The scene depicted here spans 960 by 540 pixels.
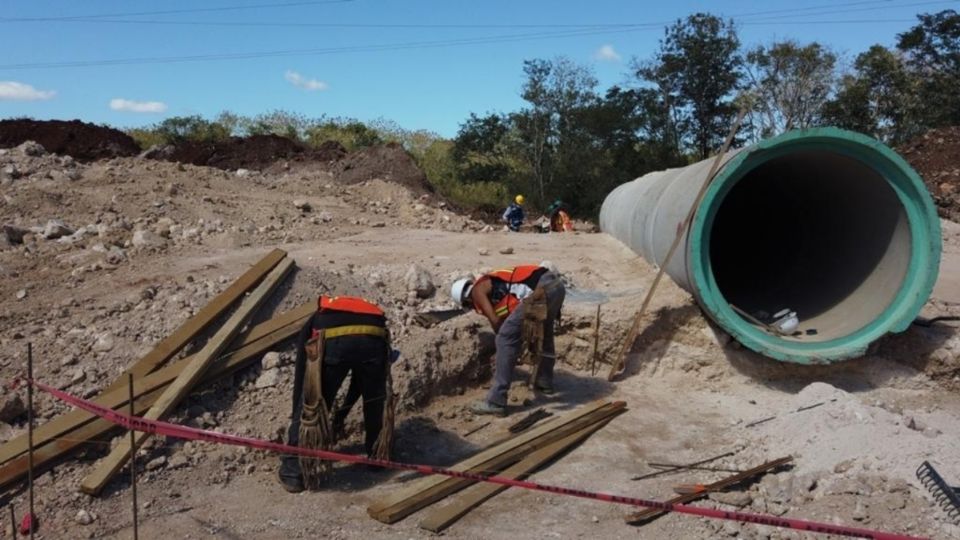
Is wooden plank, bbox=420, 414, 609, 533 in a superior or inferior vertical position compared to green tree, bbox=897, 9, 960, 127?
inferior

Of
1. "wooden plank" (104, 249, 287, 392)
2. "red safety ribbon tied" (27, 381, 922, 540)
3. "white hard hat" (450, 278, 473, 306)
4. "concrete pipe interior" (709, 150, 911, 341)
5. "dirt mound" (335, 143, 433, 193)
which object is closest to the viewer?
"red safety ribbon tied" (27, 381, 922, 540)

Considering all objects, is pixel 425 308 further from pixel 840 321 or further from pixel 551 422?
pixel 840 321

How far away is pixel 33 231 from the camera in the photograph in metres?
9.28

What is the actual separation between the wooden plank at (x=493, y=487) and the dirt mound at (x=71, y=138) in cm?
1577

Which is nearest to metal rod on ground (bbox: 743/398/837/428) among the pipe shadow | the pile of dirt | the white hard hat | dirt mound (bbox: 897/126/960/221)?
the pipe shadow

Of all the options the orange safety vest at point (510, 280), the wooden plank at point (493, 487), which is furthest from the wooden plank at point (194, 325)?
the wooden plank at point (493, 487)

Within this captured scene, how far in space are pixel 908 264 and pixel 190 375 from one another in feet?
18.9

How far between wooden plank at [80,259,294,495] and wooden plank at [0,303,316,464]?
0.08 metres

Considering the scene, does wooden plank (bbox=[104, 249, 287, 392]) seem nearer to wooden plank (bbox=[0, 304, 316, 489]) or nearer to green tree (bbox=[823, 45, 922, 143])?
wooden plank (bbox=[0, 304, 316, 489])

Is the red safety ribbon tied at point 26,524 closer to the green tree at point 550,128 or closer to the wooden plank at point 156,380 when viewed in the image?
the wooden plank at point 156,380

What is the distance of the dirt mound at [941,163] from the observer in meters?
18.3

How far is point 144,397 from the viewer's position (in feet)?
17.0

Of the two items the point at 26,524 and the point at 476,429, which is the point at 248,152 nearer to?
the point at 476,429

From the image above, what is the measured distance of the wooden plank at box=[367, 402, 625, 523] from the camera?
14.1 ft
